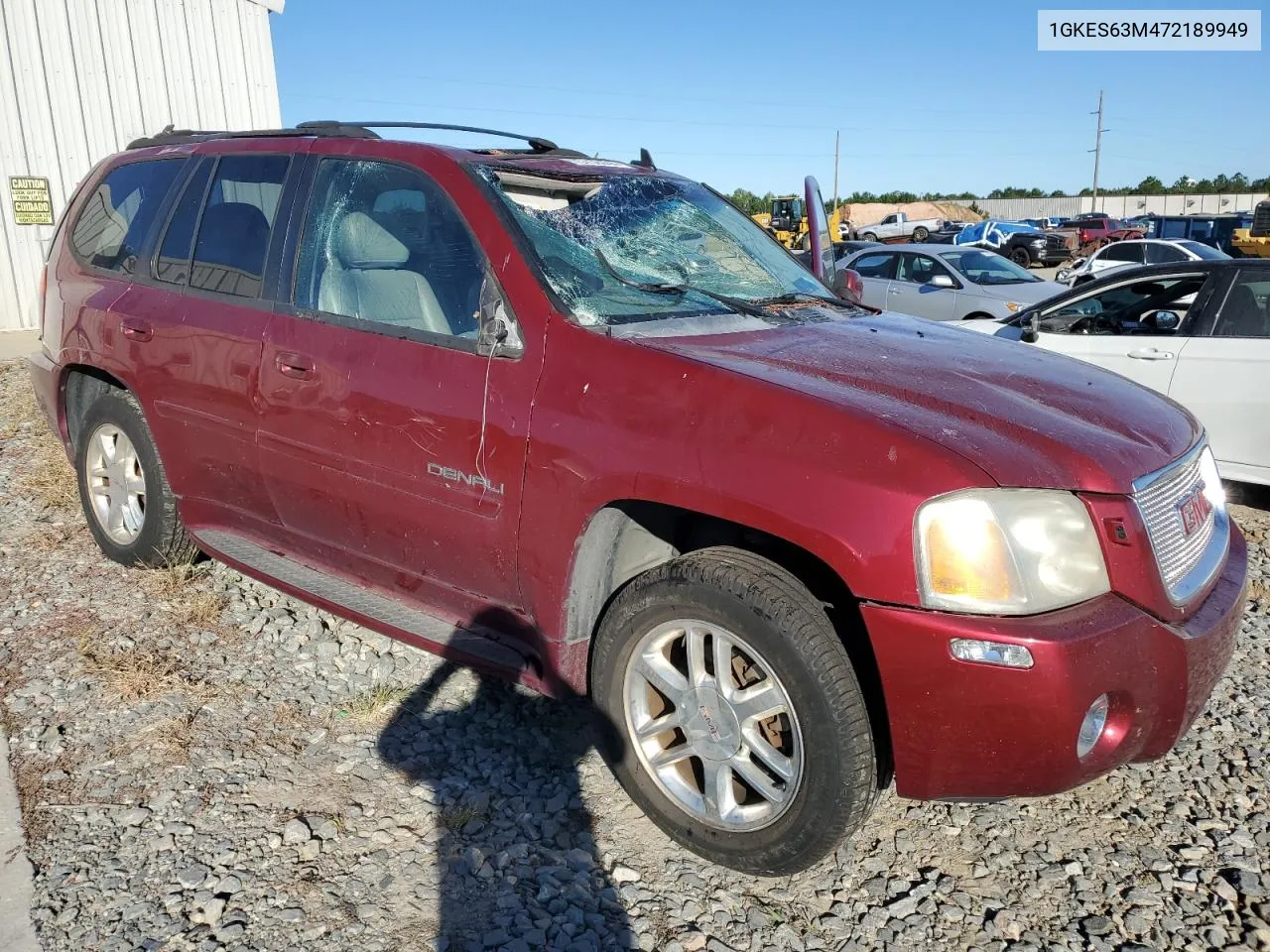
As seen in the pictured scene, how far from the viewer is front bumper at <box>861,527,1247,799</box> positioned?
221cm

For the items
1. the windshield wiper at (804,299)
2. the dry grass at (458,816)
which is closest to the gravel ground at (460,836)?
the dry grass at (458,816)

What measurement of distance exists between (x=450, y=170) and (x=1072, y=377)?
206 cm

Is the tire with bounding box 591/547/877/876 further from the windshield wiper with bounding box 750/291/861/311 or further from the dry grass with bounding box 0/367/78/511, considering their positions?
the dry grass with bounding box 0/367/78/511

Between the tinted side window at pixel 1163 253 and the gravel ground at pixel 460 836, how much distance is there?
63.4ft

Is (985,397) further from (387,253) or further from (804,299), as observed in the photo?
(387,253)

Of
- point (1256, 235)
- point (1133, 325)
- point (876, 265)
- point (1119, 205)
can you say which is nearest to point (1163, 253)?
point (1256, 235)

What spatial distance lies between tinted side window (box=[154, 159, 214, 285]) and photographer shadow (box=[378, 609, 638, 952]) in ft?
6.38

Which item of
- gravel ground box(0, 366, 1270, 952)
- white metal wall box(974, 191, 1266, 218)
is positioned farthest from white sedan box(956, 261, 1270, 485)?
white metal wall box(974, 191, 1266, 218)

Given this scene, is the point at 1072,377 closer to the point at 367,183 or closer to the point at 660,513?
the point at 660,513

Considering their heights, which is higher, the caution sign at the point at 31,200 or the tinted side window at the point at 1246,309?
the caution sign at the point at 31,200

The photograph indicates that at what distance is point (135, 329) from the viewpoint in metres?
4.12

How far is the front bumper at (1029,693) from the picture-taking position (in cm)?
221

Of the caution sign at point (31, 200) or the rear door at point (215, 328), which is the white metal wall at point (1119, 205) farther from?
the rear door at point (215, 328)

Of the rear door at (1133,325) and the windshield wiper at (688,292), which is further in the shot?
the rear door at (1133,325)
